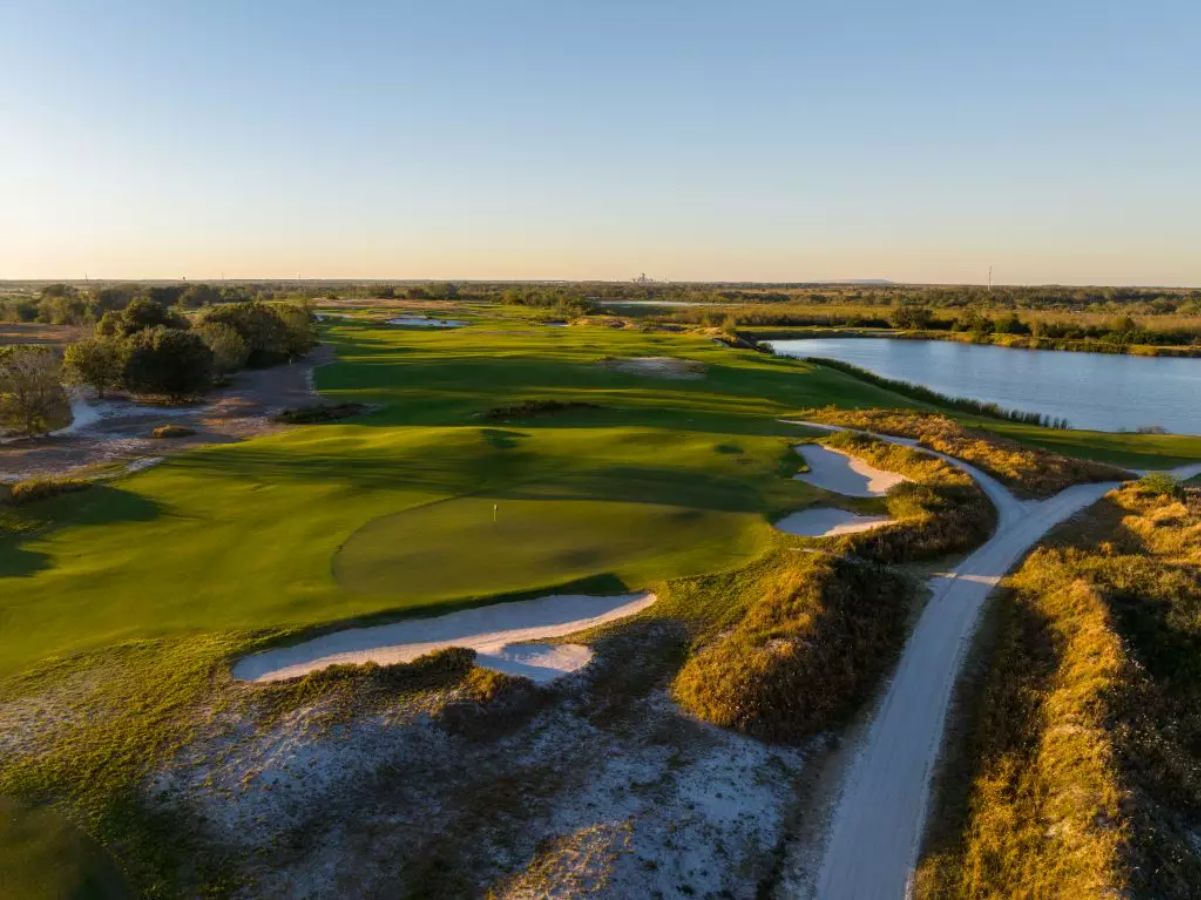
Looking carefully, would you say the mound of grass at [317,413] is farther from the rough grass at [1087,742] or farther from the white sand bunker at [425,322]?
the white sand bunker at [425,322]

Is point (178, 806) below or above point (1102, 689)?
below

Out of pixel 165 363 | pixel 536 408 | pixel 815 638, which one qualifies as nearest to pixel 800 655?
pixel 815 638

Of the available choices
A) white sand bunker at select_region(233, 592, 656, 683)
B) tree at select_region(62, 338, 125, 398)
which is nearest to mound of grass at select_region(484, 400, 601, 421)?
white sand bunker at select_region(233, 592, 656, 683)

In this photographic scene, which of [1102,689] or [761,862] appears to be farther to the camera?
[1102,689]

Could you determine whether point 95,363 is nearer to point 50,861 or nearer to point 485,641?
point 485,641

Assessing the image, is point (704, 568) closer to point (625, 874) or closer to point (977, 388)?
point (625, 874)

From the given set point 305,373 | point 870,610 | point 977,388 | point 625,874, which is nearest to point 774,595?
point 870,610
